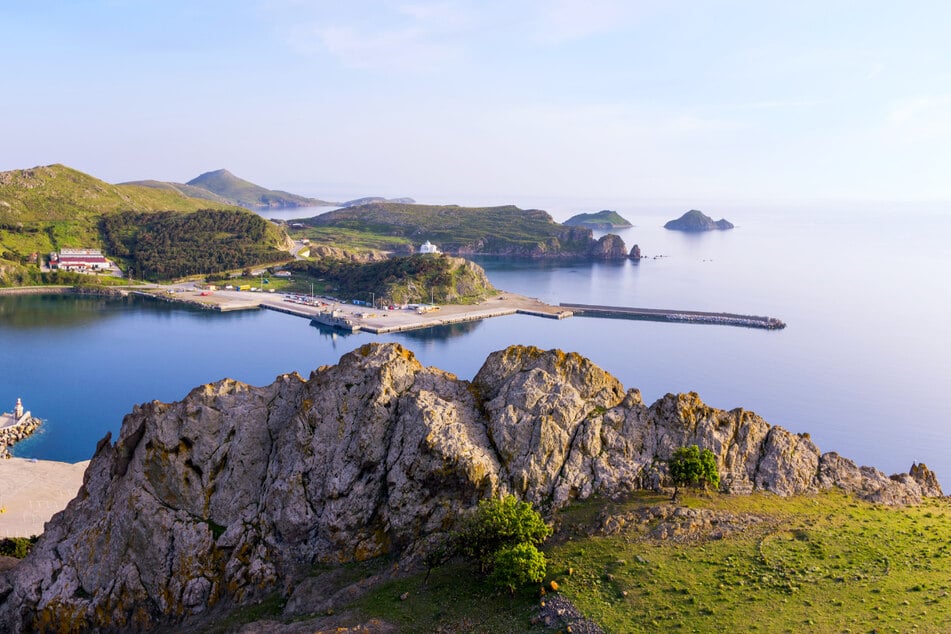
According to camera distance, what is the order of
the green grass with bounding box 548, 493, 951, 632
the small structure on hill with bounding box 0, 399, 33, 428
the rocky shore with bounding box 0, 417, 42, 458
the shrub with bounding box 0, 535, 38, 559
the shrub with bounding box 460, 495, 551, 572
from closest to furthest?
the green grass with bounding box 548, 493, 951, 632 < the shrub with bounding box 460, 495, 551, 572 < the shrub with bounding box 0, 535, 38, 559 < the rocky shore with bounding box 0, 417, 42, 458 < the small structure on hill with bounding box 0, 399, 33, 428

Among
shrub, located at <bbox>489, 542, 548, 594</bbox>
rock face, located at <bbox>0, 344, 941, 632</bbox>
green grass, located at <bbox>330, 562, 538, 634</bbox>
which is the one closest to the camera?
green grass, located at <bbox>330, 562, 538, 634</bbox>

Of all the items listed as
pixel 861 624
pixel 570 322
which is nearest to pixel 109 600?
pixel 861 624

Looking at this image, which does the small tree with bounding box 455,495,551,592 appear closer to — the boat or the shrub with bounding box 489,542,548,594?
the shrub with bounding box 489,542,548,594

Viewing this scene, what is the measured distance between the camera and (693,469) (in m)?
36.4

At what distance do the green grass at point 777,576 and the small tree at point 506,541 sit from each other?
1.61 meters

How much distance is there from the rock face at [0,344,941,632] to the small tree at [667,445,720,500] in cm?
157

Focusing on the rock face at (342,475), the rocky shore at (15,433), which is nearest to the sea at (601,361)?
the rocky shore at (15,433)

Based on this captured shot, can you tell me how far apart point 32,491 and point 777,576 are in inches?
3122

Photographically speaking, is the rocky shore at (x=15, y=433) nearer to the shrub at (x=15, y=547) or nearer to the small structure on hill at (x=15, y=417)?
the small structure on hill at (x=15, y=417)

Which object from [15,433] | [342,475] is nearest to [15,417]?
[15,433]

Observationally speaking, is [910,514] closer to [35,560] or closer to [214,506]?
[214,506]

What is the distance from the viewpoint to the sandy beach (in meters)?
65.6

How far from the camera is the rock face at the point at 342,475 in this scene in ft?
123

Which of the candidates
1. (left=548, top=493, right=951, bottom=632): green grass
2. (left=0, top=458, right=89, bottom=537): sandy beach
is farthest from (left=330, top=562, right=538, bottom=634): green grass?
(left=0, top=458, right=89, bottom=537): sandy beach
